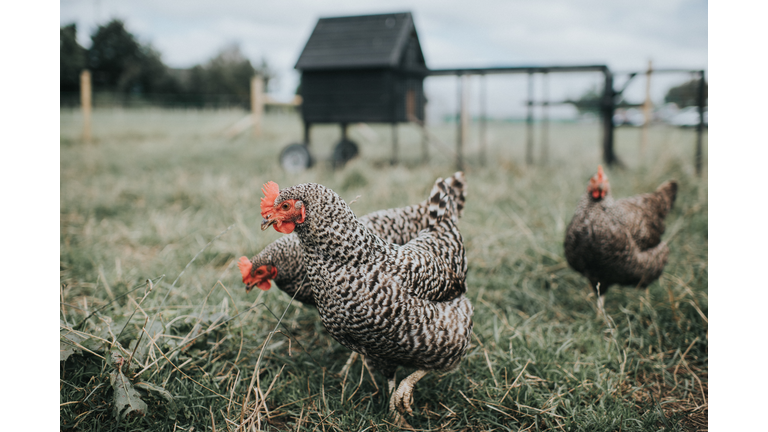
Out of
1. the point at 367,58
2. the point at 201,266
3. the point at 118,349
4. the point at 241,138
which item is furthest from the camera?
the point at 241,138

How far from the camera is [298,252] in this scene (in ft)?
6.71

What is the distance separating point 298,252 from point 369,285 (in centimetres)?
66

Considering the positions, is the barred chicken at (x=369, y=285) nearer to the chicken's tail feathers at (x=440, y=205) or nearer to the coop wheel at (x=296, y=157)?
the chicken's tail feathers at (x=440, y=205)

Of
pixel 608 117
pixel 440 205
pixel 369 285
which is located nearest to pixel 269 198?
pixel 369 285

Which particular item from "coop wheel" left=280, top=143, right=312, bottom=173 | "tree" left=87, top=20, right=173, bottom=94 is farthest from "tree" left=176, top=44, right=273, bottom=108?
"coop wheel" left=280, top=143, right=312, bottom=173

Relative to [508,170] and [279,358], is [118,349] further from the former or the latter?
[508,170]

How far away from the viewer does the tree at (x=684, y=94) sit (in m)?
5.92

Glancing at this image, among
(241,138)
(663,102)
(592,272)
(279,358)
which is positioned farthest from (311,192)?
(241,138)

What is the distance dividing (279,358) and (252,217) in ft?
7.03

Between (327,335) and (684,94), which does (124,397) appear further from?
(684,94)

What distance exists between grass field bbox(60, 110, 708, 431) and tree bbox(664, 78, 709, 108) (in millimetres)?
1567

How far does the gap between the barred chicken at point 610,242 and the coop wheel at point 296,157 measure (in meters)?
4.95

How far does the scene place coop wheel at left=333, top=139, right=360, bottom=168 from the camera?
25.5 ft

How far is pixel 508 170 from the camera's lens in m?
6.25
